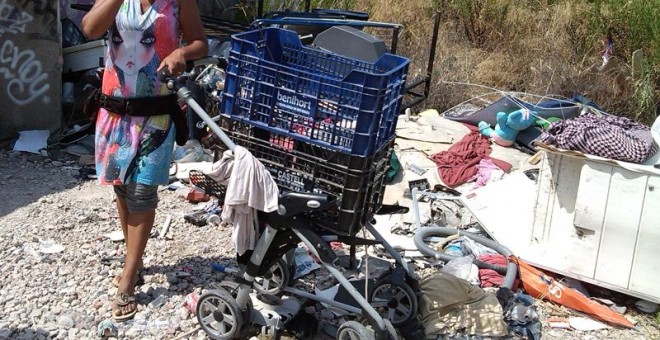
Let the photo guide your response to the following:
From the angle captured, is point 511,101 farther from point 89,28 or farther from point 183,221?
point 89,28

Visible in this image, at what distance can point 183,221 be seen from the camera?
→ 523cm

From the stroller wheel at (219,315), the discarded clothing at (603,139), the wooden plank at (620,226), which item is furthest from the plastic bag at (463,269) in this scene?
the stroller wheel at (219,315)

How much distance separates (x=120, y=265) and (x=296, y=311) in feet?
4.17

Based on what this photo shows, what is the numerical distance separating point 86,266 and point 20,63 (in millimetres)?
3005

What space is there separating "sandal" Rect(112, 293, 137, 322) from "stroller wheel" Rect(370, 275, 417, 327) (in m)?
1.32

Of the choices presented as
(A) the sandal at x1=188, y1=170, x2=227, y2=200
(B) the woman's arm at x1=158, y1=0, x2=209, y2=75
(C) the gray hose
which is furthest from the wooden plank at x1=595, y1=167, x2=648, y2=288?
(B) the woman's arm at x1=158, y1=0, x2=209, y2=75

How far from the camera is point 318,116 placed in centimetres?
325

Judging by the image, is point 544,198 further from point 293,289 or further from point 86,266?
point 86,266

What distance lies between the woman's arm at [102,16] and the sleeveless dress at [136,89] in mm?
76

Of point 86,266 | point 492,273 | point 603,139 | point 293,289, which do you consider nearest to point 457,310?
point 492,273

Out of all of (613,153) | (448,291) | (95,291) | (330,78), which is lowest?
(95,291)

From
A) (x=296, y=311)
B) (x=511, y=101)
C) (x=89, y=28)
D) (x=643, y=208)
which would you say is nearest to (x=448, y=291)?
(x=296, y=311)

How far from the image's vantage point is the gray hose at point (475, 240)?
15.1ft

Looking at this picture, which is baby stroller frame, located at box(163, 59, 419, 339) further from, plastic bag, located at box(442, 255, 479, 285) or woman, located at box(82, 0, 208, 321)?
plastic bag, located at box(442, 255, 479, 285)
